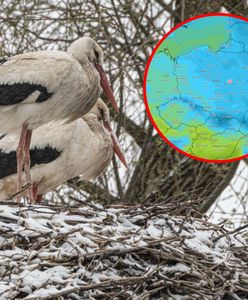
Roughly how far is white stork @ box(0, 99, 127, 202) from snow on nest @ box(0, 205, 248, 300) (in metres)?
2.68

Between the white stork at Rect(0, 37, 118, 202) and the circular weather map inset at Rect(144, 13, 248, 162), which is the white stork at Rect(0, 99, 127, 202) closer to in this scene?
the white stork at Rect(0, 37, 118, 202)

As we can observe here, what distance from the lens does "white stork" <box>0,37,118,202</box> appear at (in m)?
9.73

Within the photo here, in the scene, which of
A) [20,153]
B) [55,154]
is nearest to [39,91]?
[20,153]

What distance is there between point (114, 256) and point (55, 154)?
137 inches

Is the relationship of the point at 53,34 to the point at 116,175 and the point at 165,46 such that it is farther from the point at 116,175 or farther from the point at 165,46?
the point at 165,46

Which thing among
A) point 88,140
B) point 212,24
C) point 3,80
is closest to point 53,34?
point 88,140

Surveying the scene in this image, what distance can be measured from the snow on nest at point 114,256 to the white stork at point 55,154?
2.68m

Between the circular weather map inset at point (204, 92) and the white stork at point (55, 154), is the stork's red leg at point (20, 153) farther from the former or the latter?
the circular weather map inset at point (204, 92)

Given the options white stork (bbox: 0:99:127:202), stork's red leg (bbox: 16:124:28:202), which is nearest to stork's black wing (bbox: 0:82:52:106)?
stork's red leg (bbox: 16:124:28:202)

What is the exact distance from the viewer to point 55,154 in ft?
→ 35.8

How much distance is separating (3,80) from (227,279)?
2952 mm

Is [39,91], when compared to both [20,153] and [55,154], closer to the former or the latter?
[20,153]

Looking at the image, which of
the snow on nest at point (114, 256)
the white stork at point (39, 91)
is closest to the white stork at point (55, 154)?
the white stork at point (39, 91)

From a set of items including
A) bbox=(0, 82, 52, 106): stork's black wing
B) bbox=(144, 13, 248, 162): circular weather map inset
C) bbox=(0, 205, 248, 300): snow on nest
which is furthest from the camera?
bbox=(0, 82, 52, 106): stork's black wing
